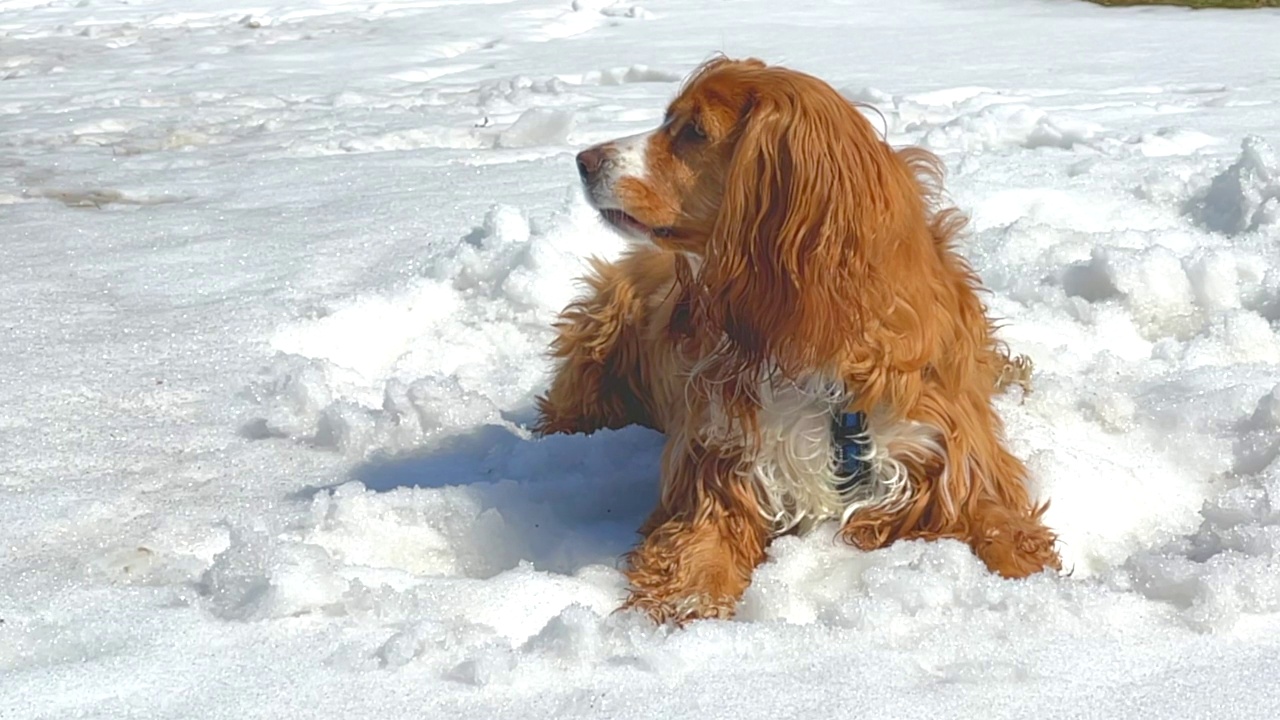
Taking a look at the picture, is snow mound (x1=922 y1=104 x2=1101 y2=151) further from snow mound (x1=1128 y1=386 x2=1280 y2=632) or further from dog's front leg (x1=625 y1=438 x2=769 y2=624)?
dog's front leg (x1=625 y1=438 x2=769 y2=624)

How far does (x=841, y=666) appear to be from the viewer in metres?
2.87

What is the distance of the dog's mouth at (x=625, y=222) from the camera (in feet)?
11.6

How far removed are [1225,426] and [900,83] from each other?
6021 mm

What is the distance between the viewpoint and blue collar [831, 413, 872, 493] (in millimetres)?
3543

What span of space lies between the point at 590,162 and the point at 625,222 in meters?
0.18

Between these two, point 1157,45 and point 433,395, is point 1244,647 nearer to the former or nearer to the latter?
point 433,395

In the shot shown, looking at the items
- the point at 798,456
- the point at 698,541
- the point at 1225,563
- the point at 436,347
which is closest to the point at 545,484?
the point at 698,541

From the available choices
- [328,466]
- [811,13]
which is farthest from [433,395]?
[811,13]

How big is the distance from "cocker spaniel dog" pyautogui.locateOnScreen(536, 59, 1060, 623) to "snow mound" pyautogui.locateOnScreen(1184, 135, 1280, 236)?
2.57 metres

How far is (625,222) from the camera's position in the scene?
3.56 m

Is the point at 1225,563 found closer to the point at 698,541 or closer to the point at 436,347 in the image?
the point at 698,541

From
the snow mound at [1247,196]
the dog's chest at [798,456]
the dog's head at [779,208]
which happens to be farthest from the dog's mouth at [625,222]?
the snow mound at [1247,196]

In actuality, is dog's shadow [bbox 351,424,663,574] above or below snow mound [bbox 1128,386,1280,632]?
below

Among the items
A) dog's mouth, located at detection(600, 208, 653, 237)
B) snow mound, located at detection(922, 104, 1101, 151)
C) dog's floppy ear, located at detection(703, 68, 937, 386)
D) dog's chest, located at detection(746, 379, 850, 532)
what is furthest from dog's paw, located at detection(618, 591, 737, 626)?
snow mound, located at detection(922, 104, 1101, 151)
